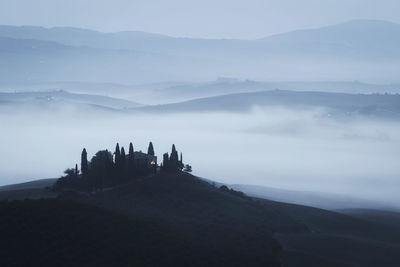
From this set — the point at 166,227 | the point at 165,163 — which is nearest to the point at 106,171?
the point at 165,163

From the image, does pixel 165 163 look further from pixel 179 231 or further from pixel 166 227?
pixel 179 231

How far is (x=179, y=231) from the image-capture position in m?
67.6

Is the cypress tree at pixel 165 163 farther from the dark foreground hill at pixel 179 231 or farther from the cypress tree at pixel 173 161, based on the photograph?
the dark foreground hill at pixel 179 231

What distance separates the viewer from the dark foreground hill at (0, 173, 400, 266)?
56875mm

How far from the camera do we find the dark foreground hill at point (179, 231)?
56875mm

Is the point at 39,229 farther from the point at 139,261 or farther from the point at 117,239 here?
the point at 139,261

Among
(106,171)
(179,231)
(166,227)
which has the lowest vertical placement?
(179,231)

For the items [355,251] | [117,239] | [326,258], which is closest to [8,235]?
[117,239]

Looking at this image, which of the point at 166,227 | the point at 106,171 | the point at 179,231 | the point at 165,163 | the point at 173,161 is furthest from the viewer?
the point at 173,161

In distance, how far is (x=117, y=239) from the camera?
60.0m

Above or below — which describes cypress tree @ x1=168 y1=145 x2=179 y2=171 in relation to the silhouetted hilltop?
above

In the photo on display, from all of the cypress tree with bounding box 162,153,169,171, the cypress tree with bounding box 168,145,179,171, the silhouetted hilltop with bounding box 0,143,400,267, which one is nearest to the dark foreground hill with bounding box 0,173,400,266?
the silhouetted hilltop with bounding box 0,143,400,267

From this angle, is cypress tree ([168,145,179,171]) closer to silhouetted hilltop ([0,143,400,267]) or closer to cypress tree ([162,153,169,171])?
silhouetted hilltop ([0,143,400,267])

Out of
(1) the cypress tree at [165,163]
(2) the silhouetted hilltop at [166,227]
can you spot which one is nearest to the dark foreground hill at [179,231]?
(2) the silhouetted hilltop at [166,227]
